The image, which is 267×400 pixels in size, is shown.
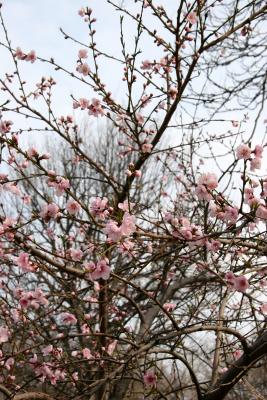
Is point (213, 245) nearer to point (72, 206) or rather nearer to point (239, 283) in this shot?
point (239, 283)

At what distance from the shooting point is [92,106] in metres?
4.04

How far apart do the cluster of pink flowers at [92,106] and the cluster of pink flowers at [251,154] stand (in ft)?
6.51

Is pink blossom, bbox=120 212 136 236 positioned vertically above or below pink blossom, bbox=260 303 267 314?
above

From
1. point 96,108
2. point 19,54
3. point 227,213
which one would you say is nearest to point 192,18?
point 96,108

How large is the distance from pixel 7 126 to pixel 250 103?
3.93 m

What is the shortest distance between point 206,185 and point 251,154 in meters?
0.30

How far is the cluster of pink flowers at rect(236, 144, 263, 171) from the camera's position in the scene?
225 cm

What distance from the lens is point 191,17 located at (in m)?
3.69

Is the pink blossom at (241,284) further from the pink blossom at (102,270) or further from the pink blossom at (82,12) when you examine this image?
the pink blossom at (82,12)

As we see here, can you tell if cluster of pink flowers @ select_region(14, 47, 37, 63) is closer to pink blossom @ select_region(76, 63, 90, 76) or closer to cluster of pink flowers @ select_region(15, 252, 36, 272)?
pink blossom @ select_region(76, 63, 90, 76)

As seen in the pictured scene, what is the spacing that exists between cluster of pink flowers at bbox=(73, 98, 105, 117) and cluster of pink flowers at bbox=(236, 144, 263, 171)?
199cm

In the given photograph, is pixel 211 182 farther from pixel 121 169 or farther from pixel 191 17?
pixel 121 169

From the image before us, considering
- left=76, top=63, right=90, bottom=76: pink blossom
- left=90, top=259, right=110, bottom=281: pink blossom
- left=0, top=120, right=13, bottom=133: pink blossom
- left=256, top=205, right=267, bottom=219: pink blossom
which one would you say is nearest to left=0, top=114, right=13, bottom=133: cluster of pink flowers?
left=0, top=120, right=13, bottom=133: pink blossom

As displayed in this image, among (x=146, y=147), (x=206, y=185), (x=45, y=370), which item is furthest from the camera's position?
(x=146, y=147)
